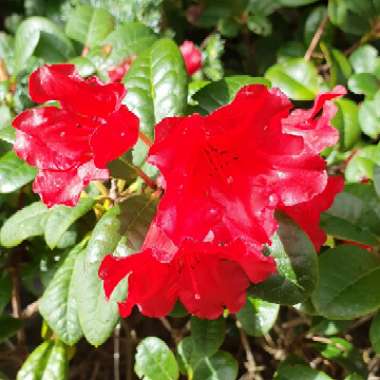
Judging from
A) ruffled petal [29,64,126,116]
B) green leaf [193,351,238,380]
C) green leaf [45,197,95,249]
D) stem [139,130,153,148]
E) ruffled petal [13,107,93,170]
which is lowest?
green leaf [193,351,238,380]

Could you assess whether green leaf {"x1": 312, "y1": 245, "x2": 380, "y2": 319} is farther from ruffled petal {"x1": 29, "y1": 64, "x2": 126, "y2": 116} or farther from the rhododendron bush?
ruffled petal {"x1": 29, "y1": 64, "x2": 126, "y2": 116}

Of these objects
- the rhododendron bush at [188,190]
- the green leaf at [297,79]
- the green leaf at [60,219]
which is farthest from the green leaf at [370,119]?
the green leaf at [60,219]

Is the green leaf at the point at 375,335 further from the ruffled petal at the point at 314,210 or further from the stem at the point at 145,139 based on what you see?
the stem at the point at 145,139

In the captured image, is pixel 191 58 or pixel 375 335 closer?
pixel 375 335

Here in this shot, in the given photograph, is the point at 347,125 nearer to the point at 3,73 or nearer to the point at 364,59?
the point at 364,59

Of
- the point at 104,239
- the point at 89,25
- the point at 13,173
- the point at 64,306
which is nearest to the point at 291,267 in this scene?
the point at 104,239

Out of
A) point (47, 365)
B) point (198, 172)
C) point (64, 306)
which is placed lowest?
point (47, 365)

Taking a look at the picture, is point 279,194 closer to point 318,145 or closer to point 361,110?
point 318,145

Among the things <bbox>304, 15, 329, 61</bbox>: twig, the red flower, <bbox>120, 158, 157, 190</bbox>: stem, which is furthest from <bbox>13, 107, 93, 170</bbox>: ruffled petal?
<bbox>304, 15, 329, 61</bbox>: twig
